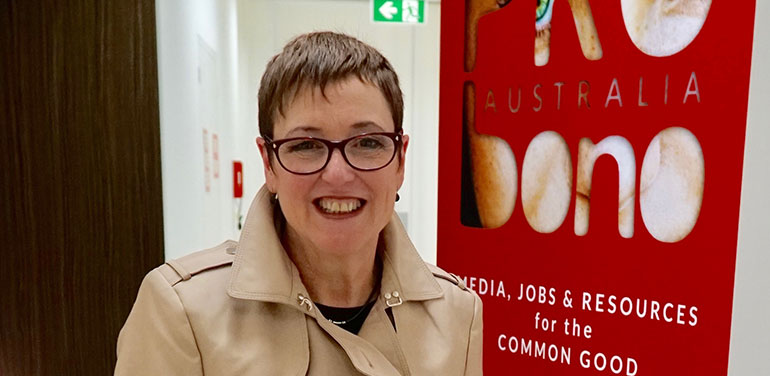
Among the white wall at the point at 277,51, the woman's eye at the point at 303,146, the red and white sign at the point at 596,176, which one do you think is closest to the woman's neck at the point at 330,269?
the woman's eye at the point at 303,146

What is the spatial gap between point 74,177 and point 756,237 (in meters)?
2.00

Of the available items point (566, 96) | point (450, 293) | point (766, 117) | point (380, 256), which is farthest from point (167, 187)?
point (766, 117)

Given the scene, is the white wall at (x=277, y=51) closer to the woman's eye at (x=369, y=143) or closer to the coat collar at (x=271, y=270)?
the coat collar at (x=271, y=270)

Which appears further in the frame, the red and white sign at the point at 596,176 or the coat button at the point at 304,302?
the red and white sign at the point at 596,176

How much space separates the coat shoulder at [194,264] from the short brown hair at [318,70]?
0.27 m

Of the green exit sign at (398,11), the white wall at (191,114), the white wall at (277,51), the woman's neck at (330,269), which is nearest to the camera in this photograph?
the woman's neck at (330,269)

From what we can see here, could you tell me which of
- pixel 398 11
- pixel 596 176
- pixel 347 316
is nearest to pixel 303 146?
pixel 347 316

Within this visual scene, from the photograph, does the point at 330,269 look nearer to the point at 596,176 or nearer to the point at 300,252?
the point at 300,252

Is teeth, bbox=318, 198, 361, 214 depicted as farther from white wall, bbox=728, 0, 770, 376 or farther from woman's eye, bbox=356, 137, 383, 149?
white wall, bbox=728, 0, 770, 376

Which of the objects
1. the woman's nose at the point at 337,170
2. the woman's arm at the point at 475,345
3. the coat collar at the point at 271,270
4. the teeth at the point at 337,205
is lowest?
the woman's arm at the point at 475,345

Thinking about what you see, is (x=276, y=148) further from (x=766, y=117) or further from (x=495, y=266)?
(x=766, y=117)

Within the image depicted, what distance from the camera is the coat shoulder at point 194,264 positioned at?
93 centimetres

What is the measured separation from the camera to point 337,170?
0.90 metres

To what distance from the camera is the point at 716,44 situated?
1.18m
